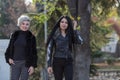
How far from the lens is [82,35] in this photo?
619 inches

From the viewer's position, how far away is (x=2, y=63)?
612 inches

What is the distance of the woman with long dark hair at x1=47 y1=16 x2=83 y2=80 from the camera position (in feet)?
27.7

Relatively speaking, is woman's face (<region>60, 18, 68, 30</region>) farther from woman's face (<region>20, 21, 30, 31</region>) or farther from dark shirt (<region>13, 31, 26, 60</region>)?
dark shirt (<region>13, 31, 26, 60</region>)

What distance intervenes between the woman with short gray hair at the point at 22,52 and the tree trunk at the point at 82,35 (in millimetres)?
6770

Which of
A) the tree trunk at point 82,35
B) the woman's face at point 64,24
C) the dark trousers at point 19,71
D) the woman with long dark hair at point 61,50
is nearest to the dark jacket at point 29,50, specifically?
the dark trousers at point 19,71

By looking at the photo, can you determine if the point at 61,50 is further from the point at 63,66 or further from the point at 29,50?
the point at 29,50

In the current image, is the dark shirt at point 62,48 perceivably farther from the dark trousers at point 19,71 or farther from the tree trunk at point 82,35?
A: the tree trunk at point 82,35

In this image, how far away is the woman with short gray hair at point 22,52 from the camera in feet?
28.7

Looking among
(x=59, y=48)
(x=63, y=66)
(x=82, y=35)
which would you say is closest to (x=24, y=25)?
(x=59, y=48)

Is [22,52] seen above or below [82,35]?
above

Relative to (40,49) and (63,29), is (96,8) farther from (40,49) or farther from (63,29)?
(63,29)

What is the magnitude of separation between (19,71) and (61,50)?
3.20 feet

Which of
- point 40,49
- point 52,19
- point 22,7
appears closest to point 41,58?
point 40,49

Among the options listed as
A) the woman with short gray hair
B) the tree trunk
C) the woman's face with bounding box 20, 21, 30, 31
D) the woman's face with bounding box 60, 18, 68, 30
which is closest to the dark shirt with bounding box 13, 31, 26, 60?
the woman with short gray hair
